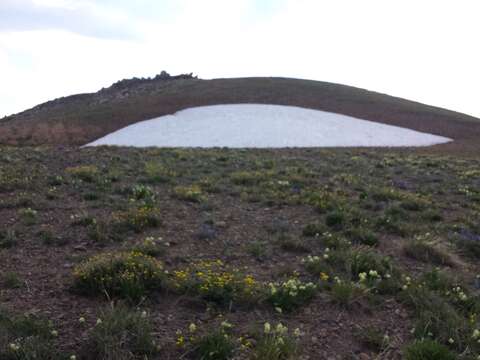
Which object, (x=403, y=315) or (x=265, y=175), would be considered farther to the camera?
(x=265, y=175)

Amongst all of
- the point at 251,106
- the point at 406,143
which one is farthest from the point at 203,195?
the point at 251,106

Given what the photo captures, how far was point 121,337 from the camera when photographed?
5355 mm

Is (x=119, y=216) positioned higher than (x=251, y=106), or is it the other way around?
(x=251, y=106)

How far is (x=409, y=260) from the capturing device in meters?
9.02

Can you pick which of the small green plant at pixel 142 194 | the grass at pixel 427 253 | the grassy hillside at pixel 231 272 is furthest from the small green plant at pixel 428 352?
the small green plant at pixel 142 194

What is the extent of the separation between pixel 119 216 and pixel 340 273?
197 inches

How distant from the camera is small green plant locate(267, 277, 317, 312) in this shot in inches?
267

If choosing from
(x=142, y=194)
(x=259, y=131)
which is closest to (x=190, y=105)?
(x=259, y=131)

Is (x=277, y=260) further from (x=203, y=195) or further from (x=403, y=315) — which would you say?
(x=203, y=195)

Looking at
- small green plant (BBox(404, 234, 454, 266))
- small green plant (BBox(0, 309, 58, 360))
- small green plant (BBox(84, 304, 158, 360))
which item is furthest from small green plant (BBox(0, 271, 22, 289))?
small green plant (BBox(404, 234, 454, 266))

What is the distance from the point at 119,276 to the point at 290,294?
8.23 feet

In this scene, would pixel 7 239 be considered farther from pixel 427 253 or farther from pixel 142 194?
pixel 427 253

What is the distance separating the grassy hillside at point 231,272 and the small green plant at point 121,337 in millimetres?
16

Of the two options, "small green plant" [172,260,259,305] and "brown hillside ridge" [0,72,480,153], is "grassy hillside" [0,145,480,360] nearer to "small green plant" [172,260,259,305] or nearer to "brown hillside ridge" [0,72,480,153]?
"small green plant" [172,260,259,305]
